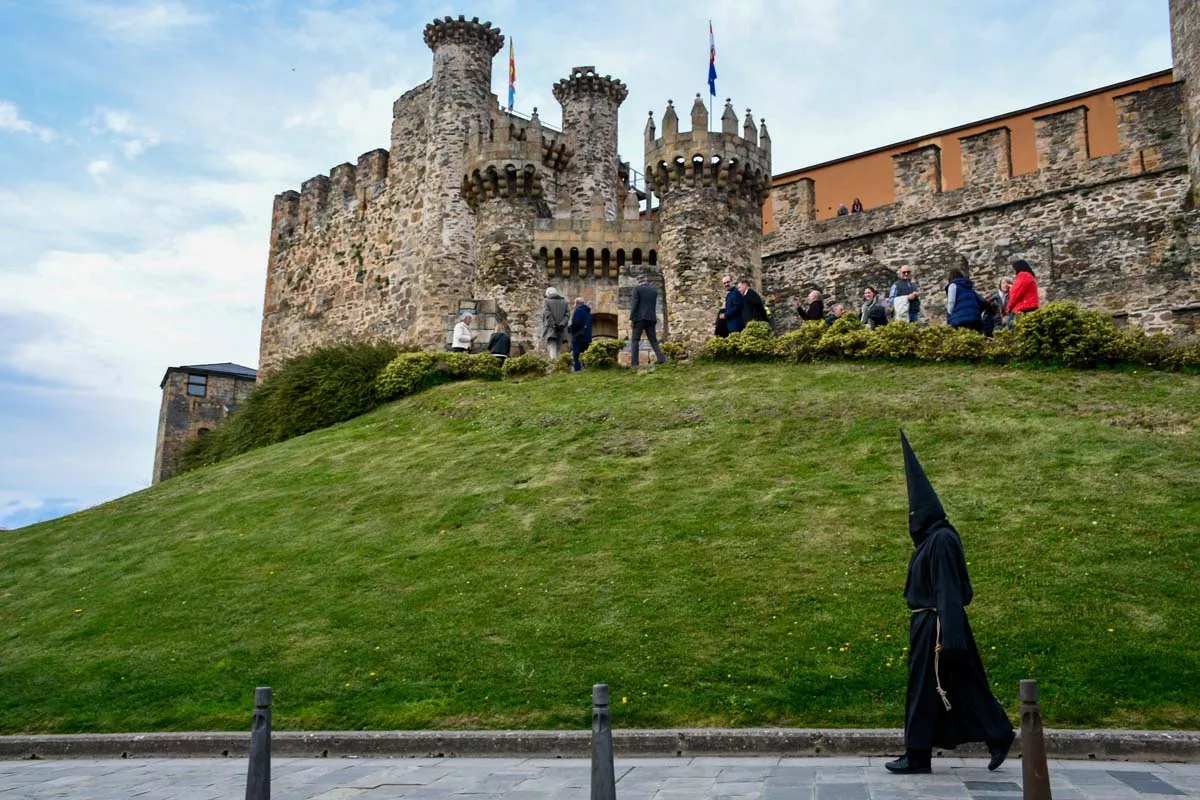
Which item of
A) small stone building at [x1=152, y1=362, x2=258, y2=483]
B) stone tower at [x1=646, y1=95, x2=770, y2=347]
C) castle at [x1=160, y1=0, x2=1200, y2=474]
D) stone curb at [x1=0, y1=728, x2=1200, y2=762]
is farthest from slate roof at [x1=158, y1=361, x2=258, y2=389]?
stone curb at [x1=0, y1=728, x2=1200, y2=762]

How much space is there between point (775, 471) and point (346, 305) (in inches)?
1145

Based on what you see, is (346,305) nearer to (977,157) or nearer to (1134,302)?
(977,157)

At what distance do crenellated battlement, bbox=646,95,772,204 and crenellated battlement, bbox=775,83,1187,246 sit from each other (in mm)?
5157

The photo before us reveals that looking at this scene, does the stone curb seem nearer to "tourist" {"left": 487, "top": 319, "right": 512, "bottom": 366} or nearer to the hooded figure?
the hooded figure

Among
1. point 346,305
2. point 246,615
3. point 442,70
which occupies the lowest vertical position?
point 246,615

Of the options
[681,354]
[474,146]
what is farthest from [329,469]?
[474,146]

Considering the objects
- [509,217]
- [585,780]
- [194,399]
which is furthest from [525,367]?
[194,399]

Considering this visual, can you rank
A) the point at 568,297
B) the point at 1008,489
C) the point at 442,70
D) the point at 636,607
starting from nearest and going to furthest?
1. the point at 636,607
2. the point at 1008,489
3. the point at 568,297
4. the point at 442,70

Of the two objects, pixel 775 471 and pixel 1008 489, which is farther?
pixel 775 471

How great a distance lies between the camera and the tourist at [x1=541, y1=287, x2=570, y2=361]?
1019 inches

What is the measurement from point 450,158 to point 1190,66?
2214 centimetres

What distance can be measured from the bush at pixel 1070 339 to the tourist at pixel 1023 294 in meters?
0.92

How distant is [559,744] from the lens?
9.20 m

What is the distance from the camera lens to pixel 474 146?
1226 inches
